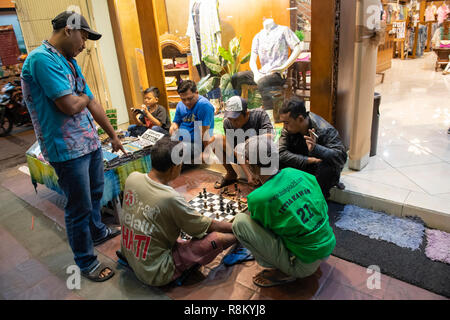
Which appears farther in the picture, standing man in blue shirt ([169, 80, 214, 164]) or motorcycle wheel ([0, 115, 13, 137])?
motorcycle wheel ([0, 115, 13, 137])

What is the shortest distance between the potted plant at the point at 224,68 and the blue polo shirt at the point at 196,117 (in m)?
1.34

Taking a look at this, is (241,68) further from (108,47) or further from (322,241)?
(322,241)

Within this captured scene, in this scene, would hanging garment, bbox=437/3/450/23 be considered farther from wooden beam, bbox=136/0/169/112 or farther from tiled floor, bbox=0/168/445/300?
tiled floor, bbox=0/168/445/300

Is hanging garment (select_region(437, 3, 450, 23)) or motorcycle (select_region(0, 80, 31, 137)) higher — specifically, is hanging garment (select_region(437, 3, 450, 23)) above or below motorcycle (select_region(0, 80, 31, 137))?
above

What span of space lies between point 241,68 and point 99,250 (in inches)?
131

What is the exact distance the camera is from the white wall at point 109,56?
17.0 ft

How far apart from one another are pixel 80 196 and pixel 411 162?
3.24 meters

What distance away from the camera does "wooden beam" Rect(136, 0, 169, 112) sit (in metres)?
4.20

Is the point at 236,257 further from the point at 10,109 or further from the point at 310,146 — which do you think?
the point at 10,109

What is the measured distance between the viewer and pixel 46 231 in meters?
3.08

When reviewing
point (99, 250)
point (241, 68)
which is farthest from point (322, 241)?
point (241, 68)

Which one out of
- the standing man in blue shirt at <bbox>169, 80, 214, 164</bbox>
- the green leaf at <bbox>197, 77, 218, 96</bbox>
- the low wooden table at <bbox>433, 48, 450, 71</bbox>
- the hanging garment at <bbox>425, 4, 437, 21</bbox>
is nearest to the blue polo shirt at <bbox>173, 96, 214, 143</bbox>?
the standing man in blue shirt at <bbox>169, 80, 214, 164</bbox>

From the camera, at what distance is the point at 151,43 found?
4367mm

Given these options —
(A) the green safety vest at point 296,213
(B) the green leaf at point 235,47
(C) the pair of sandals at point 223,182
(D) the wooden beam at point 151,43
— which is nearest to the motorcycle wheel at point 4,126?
(D) the wooden beam at point 151,43
